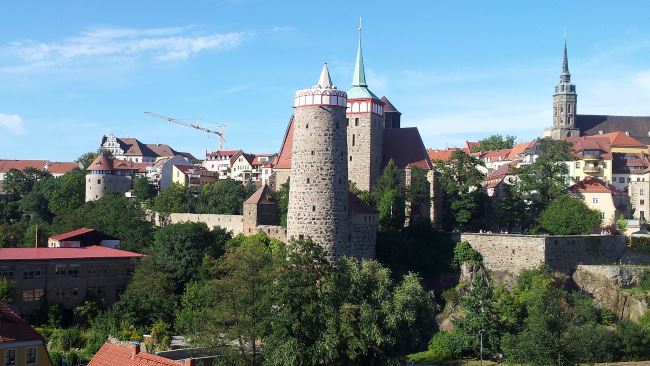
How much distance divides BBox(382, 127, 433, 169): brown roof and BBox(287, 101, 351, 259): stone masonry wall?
14.4 meters

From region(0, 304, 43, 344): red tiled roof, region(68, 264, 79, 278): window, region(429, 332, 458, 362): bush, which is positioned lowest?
region(429, 332, 458, 362): bush

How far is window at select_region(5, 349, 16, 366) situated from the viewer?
2873 cm

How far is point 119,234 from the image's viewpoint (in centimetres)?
5459

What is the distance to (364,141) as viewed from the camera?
57.1 meters

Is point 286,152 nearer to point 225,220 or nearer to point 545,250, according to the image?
point 225,220

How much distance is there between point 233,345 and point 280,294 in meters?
4.03

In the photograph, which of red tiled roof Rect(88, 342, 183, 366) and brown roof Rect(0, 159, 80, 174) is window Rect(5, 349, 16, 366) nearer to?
red tiled roof Rect(88, 342, 183, 366)

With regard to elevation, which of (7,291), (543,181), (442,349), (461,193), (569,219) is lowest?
(442,349)

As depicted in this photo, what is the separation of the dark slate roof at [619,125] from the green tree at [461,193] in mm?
34991

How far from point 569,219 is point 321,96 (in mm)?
20463

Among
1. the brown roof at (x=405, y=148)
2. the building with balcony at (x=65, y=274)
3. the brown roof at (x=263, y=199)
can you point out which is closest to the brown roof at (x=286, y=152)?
the brown roof at (x=263, y=199)

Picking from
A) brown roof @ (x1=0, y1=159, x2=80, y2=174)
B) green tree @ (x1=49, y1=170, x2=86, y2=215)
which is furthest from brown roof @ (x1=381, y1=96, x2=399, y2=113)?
brown roof @ (x1=0, y1=159, x2=80, y2=174)

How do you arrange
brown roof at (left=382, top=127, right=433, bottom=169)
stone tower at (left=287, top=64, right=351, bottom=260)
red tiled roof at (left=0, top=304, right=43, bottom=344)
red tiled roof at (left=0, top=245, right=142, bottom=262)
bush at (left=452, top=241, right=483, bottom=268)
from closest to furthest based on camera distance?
red tiled roof at (left=0, top=304, right=43, bottom=344)
stone tower at (left=287, top=64, right=351, bottom=260)
red tiled roof at (left=0, top=245, right=142, bottom=262)
bush at (left=452, top=241, right=483, bottom=268)
brown roof at (left=382, top=127, right=433, bottom=169)

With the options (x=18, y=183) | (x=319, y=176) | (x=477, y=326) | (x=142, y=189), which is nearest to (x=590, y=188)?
(x=477, y=326)
